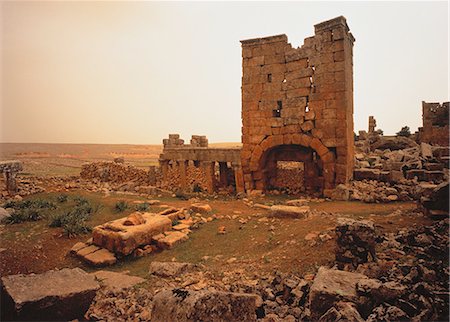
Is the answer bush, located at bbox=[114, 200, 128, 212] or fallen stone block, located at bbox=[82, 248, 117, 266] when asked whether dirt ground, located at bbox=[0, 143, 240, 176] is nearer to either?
bush, located at bbox=[114, 200, 128, 212]

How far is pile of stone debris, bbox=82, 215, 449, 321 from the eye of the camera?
8.56 feet

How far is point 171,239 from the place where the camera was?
6.66 metres

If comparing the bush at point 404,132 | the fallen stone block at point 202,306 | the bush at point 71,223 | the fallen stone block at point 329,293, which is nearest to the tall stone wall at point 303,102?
the bush at point 71,223

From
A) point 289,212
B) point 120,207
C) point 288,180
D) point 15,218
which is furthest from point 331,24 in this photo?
point 15,218

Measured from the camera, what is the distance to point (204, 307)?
2592mm

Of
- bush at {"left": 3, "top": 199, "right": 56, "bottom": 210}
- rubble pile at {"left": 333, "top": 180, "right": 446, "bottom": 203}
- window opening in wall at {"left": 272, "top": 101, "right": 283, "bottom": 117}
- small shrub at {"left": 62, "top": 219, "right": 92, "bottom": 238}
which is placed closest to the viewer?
small shrub at {"left": 62, "top": 219, "right": 92, "bottom": 238}

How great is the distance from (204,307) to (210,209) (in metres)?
6.68

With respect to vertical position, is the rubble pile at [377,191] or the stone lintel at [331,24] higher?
the stone lintel at [331,24]

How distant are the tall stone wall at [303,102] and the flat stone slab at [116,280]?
7.93 meters

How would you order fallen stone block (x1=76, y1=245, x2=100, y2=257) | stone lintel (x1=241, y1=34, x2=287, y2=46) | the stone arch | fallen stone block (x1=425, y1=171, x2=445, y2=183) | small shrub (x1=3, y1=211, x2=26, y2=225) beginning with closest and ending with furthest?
1. fallen stone block (x1=76, y1=245, x2=100, y2=257)
2. small shrub (x1=3, y1=211, x2=26, y2=225)
3. fallen stone block (x1=425, y1=171, x2=445, y2=183)
4. the stone arch
5. stone lintel (x1=241, y1=34, x2=287, y2=46)

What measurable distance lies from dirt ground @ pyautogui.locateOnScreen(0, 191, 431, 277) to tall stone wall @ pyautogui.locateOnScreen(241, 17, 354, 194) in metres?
3.05

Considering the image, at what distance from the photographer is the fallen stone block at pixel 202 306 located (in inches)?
101

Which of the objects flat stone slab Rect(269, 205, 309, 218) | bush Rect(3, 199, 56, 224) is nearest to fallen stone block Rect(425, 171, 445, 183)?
flat stone slab Rect(269, 205, 309, 218)

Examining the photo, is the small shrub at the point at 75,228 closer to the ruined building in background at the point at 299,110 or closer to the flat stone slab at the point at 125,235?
the flat stone slab at the point at 125,235
